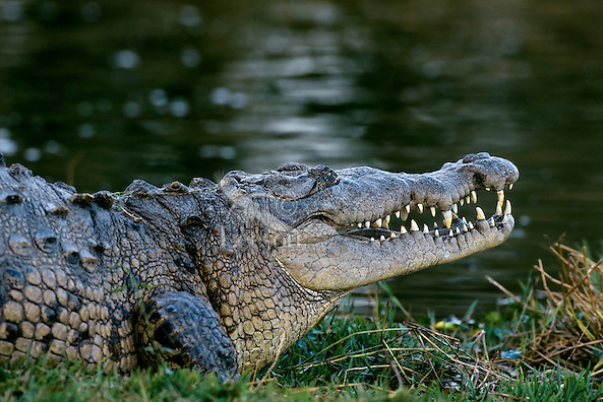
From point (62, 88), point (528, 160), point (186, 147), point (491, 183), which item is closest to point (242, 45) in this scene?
point (62, 88)

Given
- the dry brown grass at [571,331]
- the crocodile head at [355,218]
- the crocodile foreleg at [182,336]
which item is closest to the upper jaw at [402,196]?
the crocodile head at [355,218]

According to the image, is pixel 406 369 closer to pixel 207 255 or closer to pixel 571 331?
pixel 207 255

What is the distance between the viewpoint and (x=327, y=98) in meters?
11.9

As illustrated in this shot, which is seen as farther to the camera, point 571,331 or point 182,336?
point 571,331

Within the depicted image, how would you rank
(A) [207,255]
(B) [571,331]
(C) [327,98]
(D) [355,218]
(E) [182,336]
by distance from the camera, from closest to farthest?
(E) [182,336]
(A) [207,255]
(D) [355,218]
(B) [571,331]
(C) [327,98]

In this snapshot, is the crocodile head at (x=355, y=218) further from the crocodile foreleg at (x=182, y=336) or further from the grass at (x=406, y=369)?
the crocodile foreleg at (x=182, y=336)

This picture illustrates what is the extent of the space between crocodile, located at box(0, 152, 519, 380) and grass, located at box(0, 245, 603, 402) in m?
0.14

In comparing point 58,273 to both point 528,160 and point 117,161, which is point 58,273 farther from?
point 528,160

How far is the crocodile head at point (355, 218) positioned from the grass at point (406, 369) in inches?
13.9

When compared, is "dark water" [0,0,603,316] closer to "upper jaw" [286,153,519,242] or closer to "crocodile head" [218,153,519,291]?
"crocodile head" [218,153,519,291]

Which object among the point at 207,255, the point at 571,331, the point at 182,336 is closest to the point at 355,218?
the point at 207,255

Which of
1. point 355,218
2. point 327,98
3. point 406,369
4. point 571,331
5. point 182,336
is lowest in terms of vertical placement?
point 571,331

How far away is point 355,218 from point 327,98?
26.9ft

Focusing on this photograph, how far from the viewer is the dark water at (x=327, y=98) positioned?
8.12m
